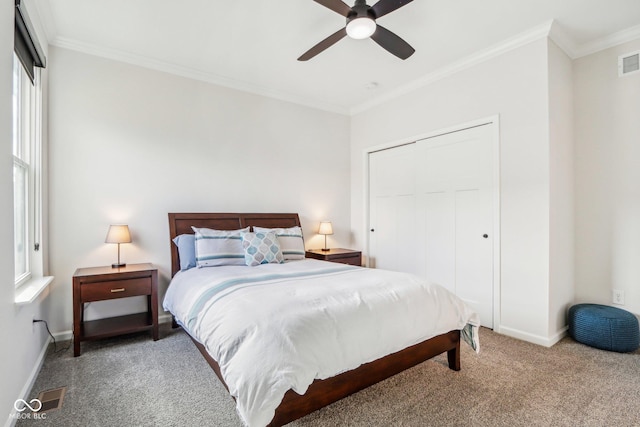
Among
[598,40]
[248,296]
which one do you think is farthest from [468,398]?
[598,40]

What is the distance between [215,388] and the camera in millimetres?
2102

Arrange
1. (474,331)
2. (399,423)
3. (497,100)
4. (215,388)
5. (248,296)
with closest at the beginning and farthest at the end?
(399,423) < (248,296) < (215,388) < (474,331) < (497,100)

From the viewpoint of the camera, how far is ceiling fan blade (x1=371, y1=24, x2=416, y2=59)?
7.59 feet

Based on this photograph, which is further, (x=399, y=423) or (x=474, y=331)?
(x=474, y=331)

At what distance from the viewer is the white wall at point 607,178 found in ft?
9.37

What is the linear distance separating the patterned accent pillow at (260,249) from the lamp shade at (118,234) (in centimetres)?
107

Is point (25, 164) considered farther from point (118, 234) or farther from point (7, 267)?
point (7, 267)

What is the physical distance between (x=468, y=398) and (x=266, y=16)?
320cm

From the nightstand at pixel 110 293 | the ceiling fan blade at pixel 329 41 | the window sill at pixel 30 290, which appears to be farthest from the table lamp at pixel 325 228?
the window sill at pixel 30 290

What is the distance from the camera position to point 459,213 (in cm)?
353

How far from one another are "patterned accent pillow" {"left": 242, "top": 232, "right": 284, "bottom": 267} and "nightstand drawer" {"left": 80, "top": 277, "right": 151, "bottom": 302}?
92cm

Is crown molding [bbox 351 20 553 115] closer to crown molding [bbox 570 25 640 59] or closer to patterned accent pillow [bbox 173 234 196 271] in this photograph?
crown molding [bbox 570 25 640 59]

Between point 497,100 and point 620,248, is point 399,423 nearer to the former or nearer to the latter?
point 620,248

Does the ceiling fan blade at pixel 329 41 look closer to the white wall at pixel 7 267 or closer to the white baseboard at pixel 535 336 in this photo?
the white wall at pixel 7 267
